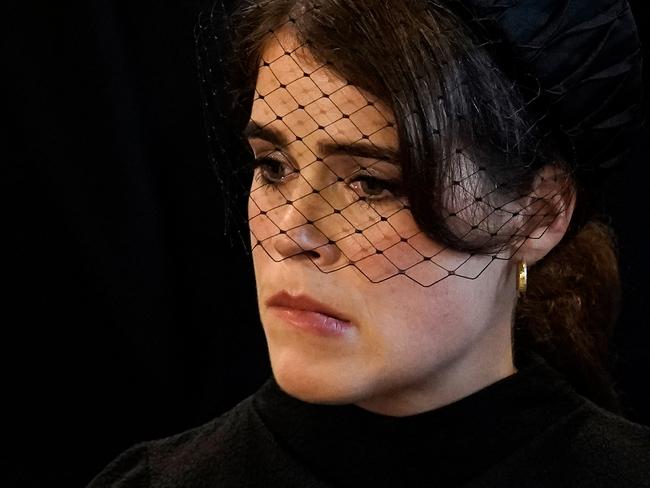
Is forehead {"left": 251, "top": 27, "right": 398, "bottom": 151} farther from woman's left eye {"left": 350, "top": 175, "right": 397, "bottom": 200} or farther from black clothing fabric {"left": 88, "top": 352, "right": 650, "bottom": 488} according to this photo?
black clothing fabric {"left": 88, "top": 352, "right": 650, "bottom": 488}

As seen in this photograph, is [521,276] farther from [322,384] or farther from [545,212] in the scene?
[322,384]

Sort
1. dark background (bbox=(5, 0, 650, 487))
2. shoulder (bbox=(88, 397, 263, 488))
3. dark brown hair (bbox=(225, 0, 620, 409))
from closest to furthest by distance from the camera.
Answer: dark brown hair (bbox=(225, 0, 620, 409)), shoulder (bbox=(88, 397, 263, 488)), dark background (bbox=(5, 0, 650, 487))

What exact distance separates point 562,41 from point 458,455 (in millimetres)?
495

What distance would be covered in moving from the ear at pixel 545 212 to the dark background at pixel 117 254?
48 centimetres

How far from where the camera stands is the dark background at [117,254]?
173cm

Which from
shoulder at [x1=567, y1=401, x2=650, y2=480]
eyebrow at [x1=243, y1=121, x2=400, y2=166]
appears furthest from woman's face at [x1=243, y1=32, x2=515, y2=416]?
shoulder at [x1=567, y1=401, x2=650, y2=480]

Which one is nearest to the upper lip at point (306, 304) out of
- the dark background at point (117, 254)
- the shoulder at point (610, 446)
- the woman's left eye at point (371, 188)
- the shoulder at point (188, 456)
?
the woman's left eye at point (371, 188)

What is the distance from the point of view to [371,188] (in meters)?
1.23

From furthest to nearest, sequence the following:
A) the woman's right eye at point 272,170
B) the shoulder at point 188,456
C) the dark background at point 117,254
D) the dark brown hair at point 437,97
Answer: the dark background at point 117,254 < the shoulder at point 188,456 < the woman's right eye at point 272,170 < the dark brown hair at point 437,97

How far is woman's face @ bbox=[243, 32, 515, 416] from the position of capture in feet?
3.99

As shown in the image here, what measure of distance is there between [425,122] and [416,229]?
122 millimetres

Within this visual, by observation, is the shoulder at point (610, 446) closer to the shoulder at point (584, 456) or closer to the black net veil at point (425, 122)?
the shoulder at point (584, 456)

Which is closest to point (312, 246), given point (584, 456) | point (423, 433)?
point (423, 433)

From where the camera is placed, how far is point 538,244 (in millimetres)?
1350
